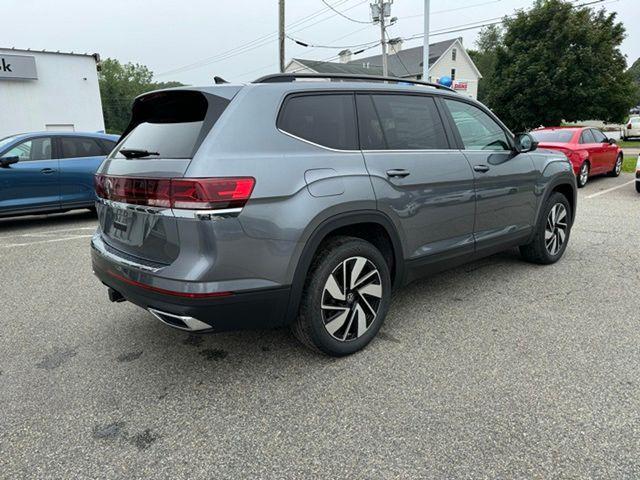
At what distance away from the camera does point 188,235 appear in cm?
235

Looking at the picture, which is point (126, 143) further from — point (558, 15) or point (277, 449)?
point (558, 15)

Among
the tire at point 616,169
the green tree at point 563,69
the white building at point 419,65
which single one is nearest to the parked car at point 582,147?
the tire at point 616,169

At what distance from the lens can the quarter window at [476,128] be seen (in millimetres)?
3783

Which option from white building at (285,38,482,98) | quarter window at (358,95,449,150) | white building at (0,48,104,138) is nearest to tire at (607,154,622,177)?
quarter window at (358,95,449,150)

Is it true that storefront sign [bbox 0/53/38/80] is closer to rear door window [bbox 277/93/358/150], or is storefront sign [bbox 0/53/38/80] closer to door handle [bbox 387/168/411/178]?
rear door window [bbox 277/93/358/150]

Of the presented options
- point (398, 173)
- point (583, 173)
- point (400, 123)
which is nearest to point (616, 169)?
point (583, 173)

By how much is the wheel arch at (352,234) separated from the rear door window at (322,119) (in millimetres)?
459

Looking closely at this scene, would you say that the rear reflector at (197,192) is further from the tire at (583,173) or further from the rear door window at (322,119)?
the tire at (583,173)

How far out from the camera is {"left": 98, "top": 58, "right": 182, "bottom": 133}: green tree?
70.8 metres

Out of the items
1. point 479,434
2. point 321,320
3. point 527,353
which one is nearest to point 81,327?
point 321,320

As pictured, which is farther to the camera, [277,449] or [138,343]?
[138,343]

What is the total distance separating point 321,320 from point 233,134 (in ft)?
3.92

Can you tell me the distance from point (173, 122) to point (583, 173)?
10992 millimetres

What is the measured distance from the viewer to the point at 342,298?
2.89m
